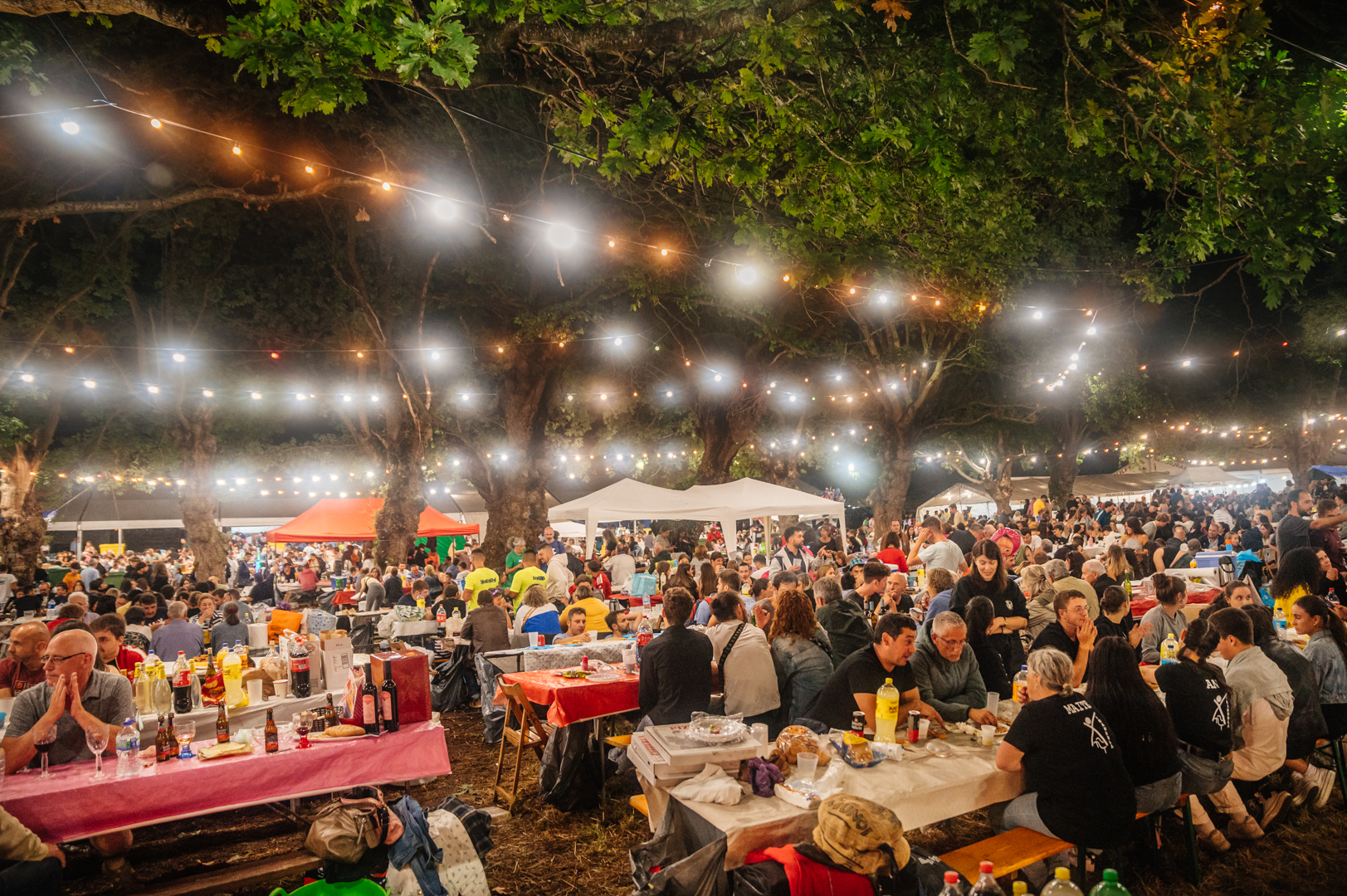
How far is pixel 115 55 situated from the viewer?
1098 cm

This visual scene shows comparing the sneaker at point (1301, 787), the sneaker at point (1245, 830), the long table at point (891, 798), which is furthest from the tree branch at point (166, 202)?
the sneaker at point (1301, 787)

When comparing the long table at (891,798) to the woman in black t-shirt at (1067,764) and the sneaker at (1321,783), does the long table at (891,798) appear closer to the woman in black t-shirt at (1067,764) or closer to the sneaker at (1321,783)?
the woman in black t-shirt at (1067,764)

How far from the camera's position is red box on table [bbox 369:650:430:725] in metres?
4.16

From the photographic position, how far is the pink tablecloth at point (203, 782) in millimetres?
3230

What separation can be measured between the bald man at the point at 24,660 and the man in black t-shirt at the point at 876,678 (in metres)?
4.67

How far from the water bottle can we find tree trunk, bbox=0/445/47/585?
14727 mm

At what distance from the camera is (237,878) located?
11.6 ft

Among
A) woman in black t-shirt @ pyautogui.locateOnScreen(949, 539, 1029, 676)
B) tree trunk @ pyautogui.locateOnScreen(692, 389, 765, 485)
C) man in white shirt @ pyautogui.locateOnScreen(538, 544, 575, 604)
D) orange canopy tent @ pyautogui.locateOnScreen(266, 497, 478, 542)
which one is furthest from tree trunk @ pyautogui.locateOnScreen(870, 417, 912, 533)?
woman in black t-shirt @ pyautogui.locateOnScreen(949, 539, 1029, 676)

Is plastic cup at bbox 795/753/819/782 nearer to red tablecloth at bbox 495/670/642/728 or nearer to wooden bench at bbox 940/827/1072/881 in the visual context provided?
wooden bench at bbox 940/827/1072/881

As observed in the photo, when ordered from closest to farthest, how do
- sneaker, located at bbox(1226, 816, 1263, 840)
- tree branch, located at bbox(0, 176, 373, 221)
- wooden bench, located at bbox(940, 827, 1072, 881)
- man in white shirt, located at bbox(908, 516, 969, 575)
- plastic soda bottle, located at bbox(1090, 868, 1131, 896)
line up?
plastic soda bottle, located at bbox(1090, 868, 1131, 896) < wooden bench, located at bbox(940, 827, 1072, 881) < sneaker, located at bbox(1226, 816, 1263, 840) < man in white shirt, located at bbox(908, 516, 969, 575) < tree branch, located at bbox(0, 176, 373, 221)

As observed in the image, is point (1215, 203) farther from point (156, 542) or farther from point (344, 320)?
point (156, 542)

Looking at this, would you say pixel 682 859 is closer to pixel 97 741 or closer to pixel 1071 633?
pixel 97 741

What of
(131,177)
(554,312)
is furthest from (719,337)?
(131,177)

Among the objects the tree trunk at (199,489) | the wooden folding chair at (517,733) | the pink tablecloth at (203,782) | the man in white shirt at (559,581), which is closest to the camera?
the pink tablecloth at (203,782)
